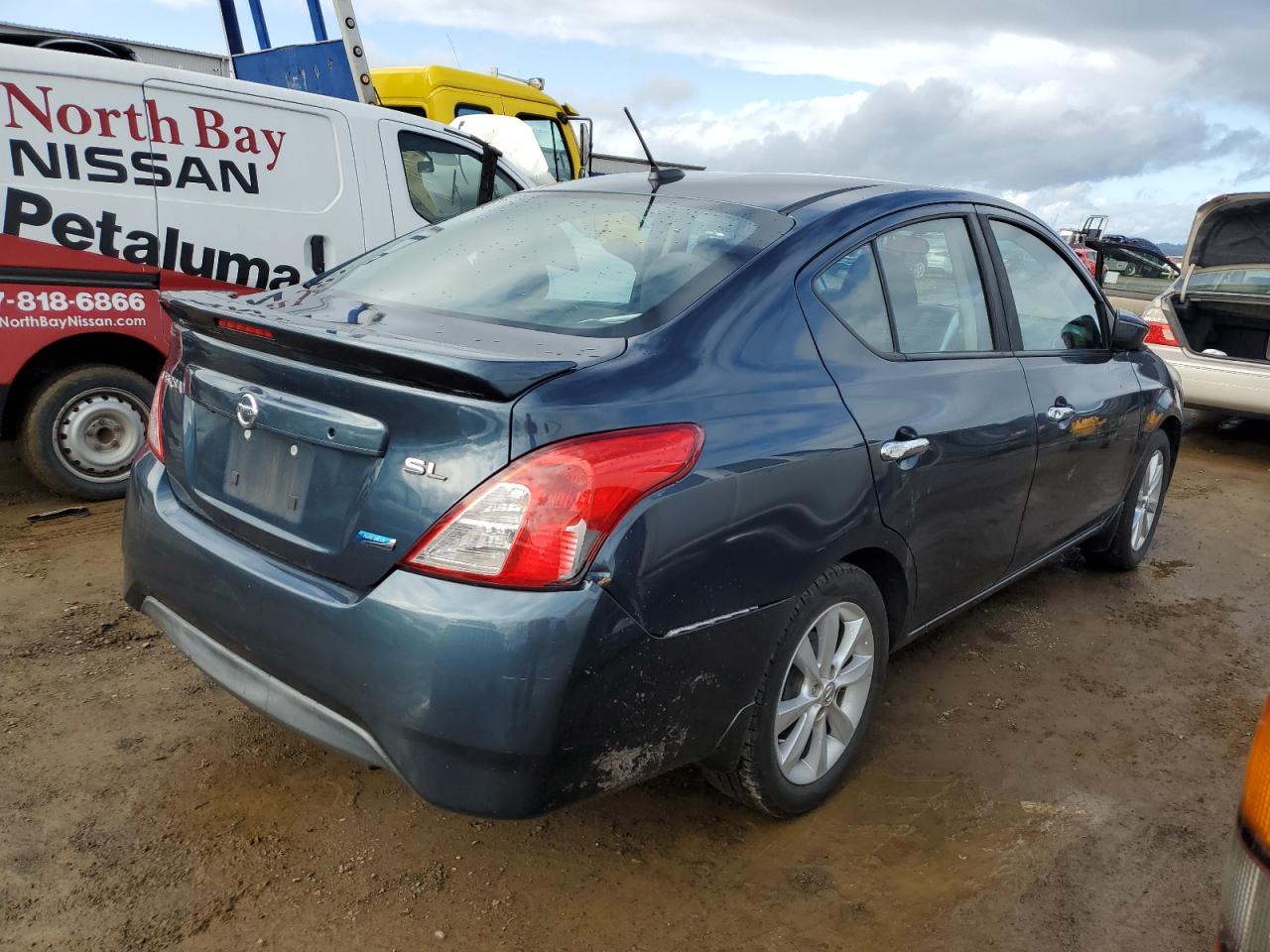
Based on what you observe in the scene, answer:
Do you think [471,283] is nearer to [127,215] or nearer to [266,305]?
[266,305]

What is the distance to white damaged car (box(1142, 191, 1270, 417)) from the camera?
6.86 meters

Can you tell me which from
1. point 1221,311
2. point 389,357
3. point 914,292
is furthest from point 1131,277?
point 389,357

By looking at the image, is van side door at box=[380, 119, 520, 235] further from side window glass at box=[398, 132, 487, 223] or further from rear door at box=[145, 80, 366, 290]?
rear door at box=[145, 80, 366, 290]

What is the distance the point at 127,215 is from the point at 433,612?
356 cm

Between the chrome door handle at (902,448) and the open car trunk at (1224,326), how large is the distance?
573 centimetres

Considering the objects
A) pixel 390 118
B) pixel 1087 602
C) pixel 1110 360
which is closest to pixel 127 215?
pixel 390 118

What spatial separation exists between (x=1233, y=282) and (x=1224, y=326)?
1.37ft

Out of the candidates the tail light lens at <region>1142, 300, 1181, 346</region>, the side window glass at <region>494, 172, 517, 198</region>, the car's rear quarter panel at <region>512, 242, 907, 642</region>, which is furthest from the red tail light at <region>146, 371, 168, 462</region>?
the tail light lens at <region>1142, 300, 1181, 346</region>

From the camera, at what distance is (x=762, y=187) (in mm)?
2807

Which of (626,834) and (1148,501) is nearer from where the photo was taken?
(626,834)

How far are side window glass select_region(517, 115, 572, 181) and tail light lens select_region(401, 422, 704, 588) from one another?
874 centimetres

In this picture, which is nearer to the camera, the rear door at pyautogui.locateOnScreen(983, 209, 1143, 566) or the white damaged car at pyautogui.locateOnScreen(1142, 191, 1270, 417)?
the rear door at pyautogui.locateOnScreen(983, 209, 1143, 566)

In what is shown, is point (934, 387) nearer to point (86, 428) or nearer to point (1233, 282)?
point (86, 428)

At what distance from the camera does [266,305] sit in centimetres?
242
